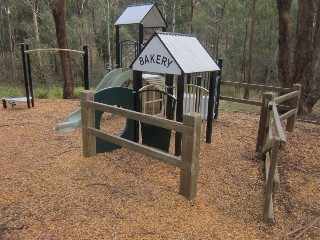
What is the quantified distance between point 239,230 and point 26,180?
9.80 ft

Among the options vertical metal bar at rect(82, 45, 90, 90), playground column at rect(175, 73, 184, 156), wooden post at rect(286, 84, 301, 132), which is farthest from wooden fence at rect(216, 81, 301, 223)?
vertical metal bar at rect(82, 45, 90, 90)

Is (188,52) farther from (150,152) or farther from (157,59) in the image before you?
(150,152)

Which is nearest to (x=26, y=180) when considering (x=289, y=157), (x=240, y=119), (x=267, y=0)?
(x=289, y=157)

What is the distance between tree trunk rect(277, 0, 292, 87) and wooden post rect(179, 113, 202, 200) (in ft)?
21.4

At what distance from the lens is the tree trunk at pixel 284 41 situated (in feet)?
28.8

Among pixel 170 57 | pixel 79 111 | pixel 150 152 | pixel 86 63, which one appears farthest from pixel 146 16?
pixel 150 152

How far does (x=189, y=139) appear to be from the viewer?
349 centimetres

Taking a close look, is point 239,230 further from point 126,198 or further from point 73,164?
point 73,164

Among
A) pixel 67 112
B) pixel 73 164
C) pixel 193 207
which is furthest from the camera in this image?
pixel 67 112

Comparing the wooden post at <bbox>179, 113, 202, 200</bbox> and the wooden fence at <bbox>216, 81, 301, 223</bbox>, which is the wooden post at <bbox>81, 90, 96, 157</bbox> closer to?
the wooden post at <bbox>179, 113, 202, 200</bbox>

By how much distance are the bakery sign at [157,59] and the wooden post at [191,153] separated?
1.05 metres

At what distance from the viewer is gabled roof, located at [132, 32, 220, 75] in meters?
4.24

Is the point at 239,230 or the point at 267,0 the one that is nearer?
the point at 239,230

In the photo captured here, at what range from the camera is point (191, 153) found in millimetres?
3480
